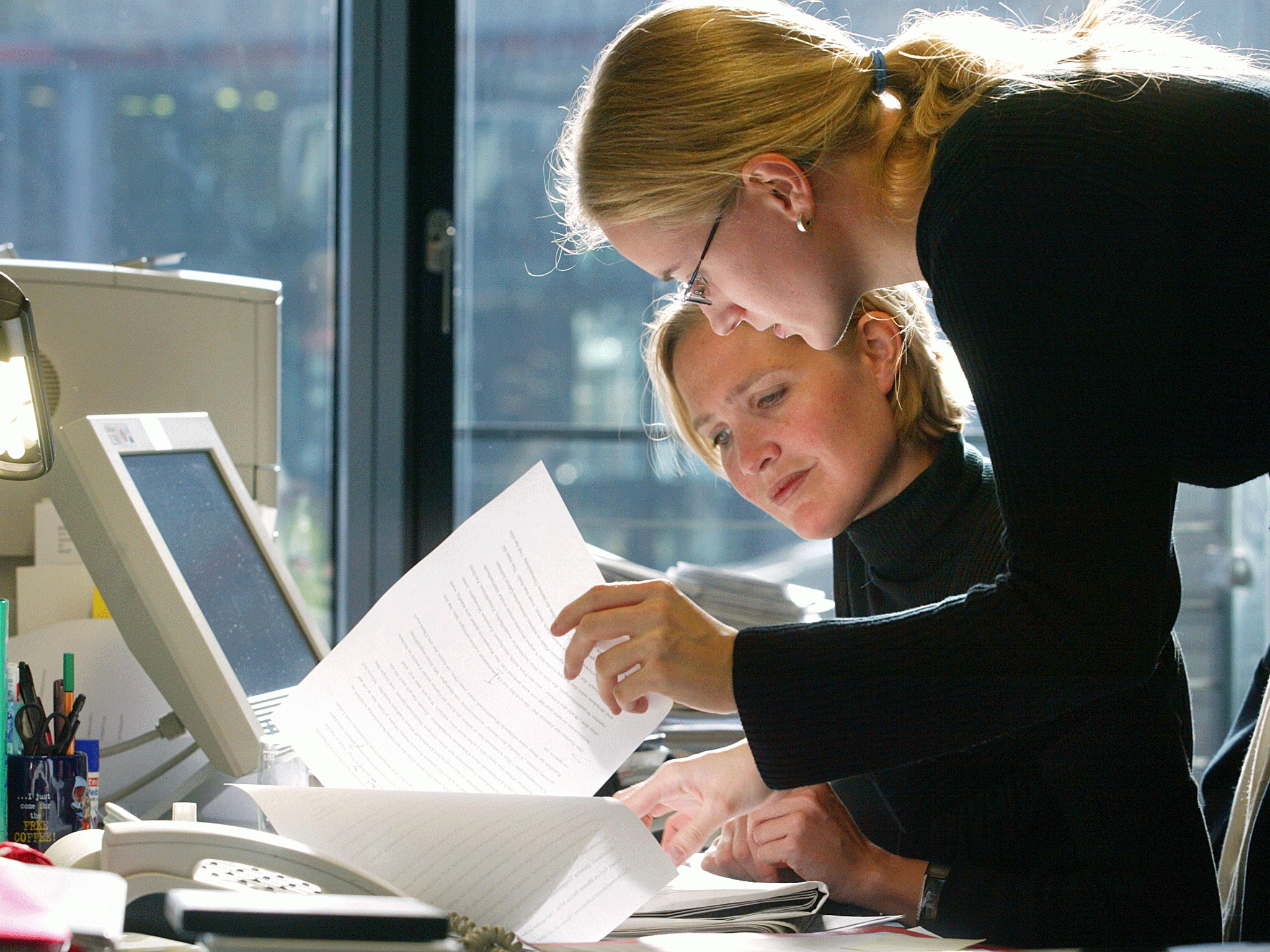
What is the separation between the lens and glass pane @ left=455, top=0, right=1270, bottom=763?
103 inches

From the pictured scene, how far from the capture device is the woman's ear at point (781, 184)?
3.07ft

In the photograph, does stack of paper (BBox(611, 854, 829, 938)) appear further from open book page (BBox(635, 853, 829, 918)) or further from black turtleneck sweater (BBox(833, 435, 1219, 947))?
black turtleneck sweater (BBox(833, 435, 1219, 947))

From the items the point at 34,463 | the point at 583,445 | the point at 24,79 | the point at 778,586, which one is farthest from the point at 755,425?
the point at 24,79

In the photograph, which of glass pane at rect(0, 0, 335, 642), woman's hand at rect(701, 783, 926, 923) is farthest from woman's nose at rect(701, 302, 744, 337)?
glass pane at rect(0, 0, 335, 642)

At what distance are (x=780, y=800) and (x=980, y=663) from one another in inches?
18.6

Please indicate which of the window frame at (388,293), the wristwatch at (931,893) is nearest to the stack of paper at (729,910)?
the wristwatch at (931,893)

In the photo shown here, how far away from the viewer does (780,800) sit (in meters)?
1.17

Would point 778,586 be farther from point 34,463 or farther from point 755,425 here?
point 34,463

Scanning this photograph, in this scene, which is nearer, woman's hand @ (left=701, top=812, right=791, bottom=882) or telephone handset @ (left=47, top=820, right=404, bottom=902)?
telephone handset @ (left=47, top=820, right=404, bottom=902)

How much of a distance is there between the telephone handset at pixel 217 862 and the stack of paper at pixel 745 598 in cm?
97

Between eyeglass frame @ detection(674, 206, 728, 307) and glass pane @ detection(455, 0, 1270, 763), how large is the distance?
144 cm

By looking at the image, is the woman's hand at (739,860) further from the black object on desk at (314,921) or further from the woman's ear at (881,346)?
the black object on desk at (314,921)

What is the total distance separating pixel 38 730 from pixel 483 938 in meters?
0.42

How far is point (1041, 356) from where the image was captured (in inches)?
28.5
